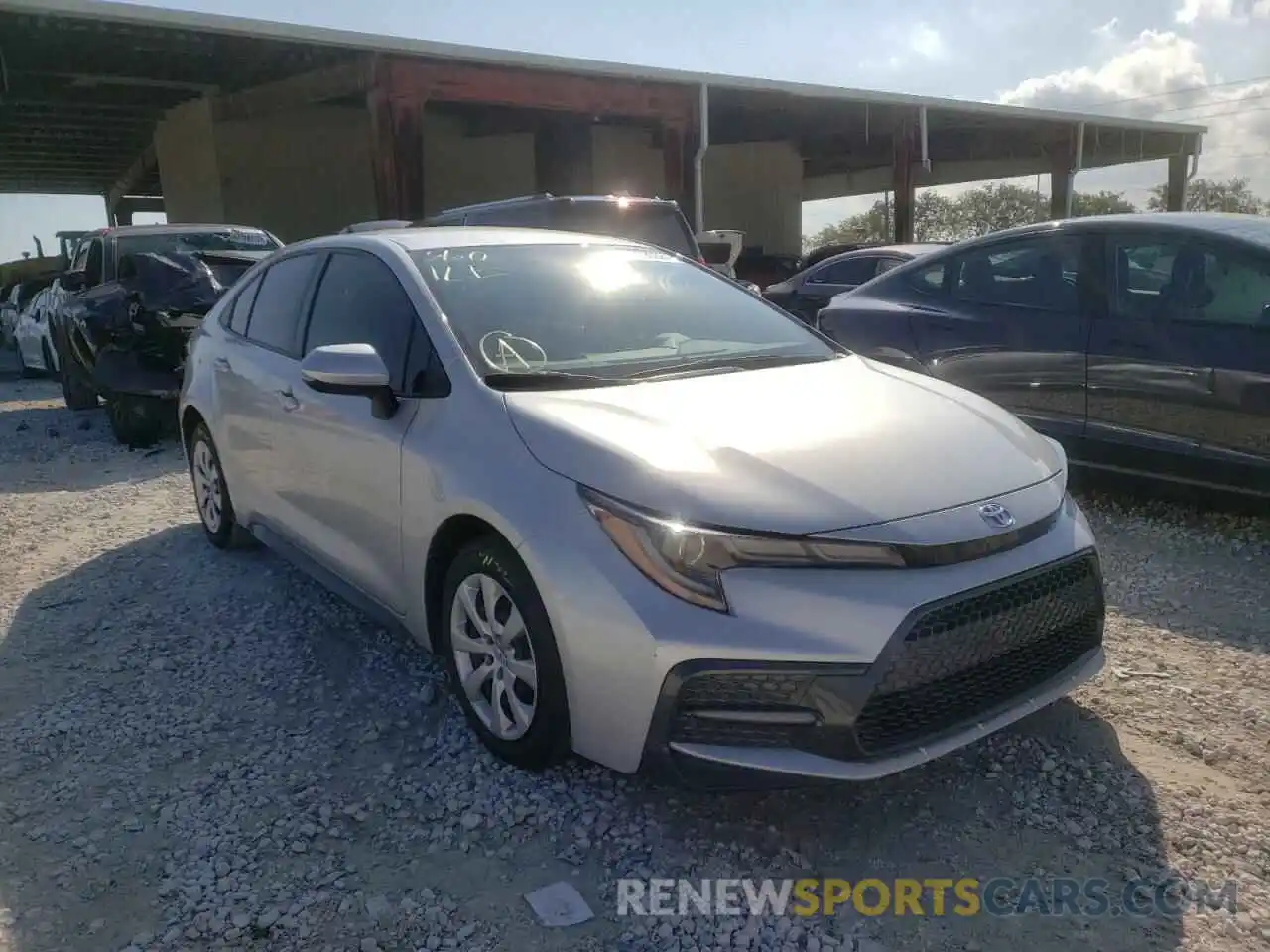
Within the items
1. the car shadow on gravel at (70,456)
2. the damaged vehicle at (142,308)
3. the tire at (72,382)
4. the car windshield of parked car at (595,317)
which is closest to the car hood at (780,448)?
the car windshield of parked car at (595,317)

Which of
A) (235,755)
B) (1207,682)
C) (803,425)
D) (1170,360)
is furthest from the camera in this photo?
(1170,360)

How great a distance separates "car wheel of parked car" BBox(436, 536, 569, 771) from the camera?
275 centimetres

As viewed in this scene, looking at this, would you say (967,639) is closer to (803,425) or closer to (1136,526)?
(803,425)

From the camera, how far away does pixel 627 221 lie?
8578 millimetres

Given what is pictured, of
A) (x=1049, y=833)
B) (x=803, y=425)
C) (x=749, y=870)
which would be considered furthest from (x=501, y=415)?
(x=1049, y=833)

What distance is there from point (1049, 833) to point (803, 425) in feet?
4.10

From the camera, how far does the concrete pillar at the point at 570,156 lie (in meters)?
21.5

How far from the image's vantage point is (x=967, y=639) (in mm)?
2551

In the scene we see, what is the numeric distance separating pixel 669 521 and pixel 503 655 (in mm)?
754

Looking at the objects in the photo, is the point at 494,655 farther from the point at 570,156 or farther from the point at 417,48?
the point at 570,156

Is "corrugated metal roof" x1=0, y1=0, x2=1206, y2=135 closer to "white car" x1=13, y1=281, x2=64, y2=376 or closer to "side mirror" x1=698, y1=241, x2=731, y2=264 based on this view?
"white car" x1=13, y1=281, x2=64, y2=376

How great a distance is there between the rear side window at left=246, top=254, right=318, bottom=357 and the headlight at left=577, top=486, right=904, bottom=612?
235cm

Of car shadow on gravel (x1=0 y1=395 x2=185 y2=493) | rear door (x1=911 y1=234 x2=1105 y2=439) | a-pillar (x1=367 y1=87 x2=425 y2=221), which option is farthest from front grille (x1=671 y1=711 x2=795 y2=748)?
a-pillar (x1=367 y1=87 x2=425 y2=221)

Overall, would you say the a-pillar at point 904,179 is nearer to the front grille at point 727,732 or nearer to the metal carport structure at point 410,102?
the metal carport structure at point 410,102
